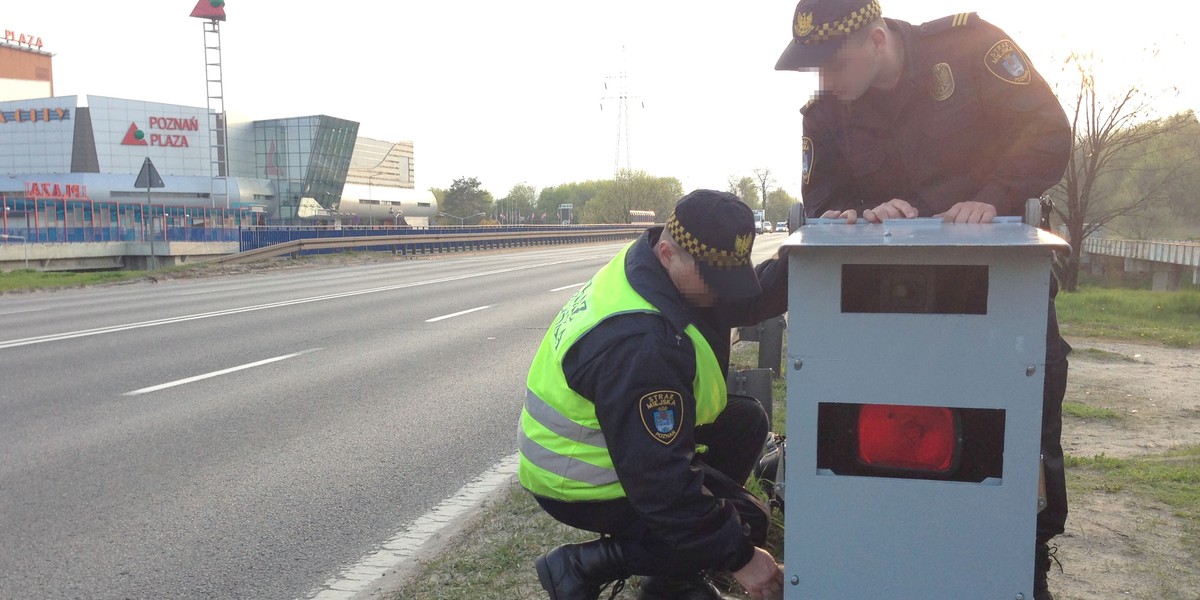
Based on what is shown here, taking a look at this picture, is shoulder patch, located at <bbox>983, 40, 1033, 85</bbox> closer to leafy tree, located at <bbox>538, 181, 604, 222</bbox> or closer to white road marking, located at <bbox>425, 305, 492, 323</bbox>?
white road marking, located at <bbox>425, 305, 492, 323</bbox>

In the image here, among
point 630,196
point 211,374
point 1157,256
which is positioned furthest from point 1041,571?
point 630,196

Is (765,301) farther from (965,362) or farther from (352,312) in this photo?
(352,312)

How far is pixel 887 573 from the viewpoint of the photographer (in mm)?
2025

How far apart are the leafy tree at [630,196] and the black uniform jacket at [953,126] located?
59186mm

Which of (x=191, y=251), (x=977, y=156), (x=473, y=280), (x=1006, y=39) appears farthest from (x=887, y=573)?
(x=191, y=251)

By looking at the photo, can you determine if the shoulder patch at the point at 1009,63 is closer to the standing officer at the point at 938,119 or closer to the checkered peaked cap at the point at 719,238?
the standing officer at the point at 938,119

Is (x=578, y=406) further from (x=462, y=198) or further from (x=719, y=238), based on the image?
(x=462, y=198)

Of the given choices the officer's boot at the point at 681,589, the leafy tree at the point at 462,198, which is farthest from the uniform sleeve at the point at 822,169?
the leafy tree at the point at 462,198

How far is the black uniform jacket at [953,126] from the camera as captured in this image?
2.68 m

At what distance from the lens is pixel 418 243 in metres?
33.8

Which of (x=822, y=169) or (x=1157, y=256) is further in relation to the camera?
(x=1157, y=256)

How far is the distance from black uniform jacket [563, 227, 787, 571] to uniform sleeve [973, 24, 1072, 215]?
44.4 inches

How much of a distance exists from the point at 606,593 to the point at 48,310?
1400 centimetres

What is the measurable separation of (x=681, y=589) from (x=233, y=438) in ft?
13.7
